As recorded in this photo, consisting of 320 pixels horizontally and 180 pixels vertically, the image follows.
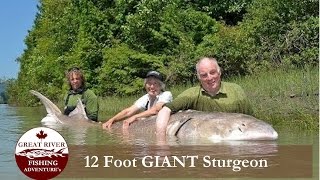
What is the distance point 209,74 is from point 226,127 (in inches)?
25.1

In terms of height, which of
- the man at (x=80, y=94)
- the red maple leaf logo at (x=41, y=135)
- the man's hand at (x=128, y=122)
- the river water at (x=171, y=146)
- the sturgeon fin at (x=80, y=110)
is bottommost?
the river water at (x=171, y=146)

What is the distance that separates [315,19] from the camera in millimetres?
18672

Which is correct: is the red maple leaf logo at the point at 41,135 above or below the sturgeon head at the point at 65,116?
below

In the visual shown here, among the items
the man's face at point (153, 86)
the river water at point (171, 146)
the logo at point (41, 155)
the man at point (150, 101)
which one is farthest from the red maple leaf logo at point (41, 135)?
the man's face at point (153, 86)

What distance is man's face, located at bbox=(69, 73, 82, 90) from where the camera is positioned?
11.1 m

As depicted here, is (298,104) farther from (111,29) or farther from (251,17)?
(111,29)

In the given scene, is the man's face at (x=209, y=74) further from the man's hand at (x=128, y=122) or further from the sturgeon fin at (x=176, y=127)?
the man's hand at (x=128, y=122)

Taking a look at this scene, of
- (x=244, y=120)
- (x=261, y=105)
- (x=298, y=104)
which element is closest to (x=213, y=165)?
(x=244, y=120)

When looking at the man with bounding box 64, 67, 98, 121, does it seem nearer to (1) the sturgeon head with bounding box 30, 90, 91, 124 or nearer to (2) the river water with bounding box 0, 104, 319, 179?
(1) the sturgeon head with bounding box 30, 90, 91, 124

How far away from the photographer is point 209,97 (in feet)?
23.7

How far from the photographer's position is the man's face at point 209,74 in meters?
6.81

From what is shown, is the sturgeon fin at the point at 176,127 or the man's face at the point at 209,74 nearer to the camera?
the man's face at the point at 209,74

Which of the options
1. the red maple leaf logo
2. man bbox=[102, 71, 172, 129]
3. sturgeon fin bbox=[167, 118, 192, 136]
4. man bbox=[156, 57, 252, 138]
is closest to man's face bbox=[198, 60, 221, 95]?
man bbox=[156, 57, 252, 138]

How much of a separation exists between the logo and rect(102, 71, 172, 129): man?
3.20m
